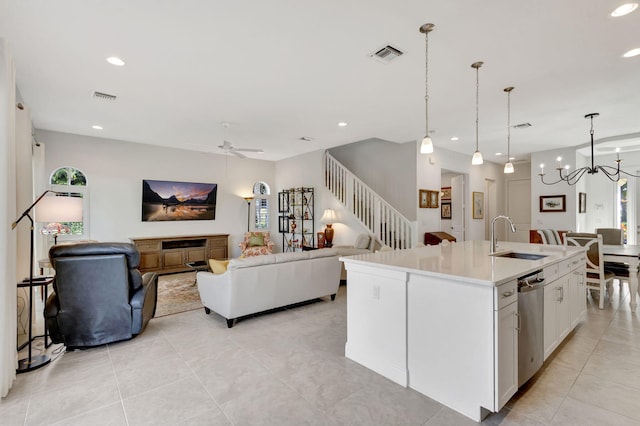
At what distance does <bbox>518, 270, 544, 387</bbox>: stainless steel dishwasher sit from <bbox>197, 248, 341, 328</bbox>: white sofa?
263 centimetres

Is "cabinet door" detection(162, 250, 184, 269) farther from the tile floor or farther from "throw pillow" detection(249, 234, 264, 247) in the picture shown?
the tile floor

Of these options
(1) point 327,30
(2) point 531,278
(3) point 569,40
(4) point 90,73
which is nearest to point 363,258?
→ (2) point 531,278

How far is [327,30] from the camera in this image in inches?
106

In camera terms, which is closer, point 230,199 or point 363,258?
point 363,258

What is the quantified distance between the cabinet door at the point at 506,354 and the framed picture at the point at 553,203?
667 centimetres

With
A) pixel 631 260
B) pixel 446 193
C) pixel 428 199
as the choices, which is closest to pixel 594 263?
pixel 631 260

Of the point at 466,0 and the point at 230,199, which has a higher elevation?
→ the point at 466,0

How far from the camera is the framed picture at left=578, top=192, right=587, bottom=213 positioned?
728cm

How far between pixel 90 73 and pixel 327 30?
2.75m

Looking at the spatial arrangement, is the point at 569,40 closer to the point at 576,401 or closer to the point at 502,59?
the point at 502,59

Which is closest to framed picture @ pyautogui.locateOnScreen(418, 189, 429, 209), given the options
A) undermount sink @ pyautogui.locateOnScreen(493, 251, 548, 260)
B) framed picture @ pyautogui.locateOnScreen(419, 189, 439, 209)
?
framed picture @ pyautogui.locateOnScreen(419, 189, 439, 209)

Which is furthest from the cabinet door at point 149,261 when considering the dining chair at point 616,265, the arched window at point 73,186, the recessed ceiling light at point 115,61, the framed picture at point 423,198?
the dining chair at point 616,265

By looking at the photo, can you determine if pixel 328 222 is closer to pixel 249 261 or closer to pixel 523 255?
pixel 249 261

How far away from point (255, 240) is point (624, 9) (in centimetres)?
712
